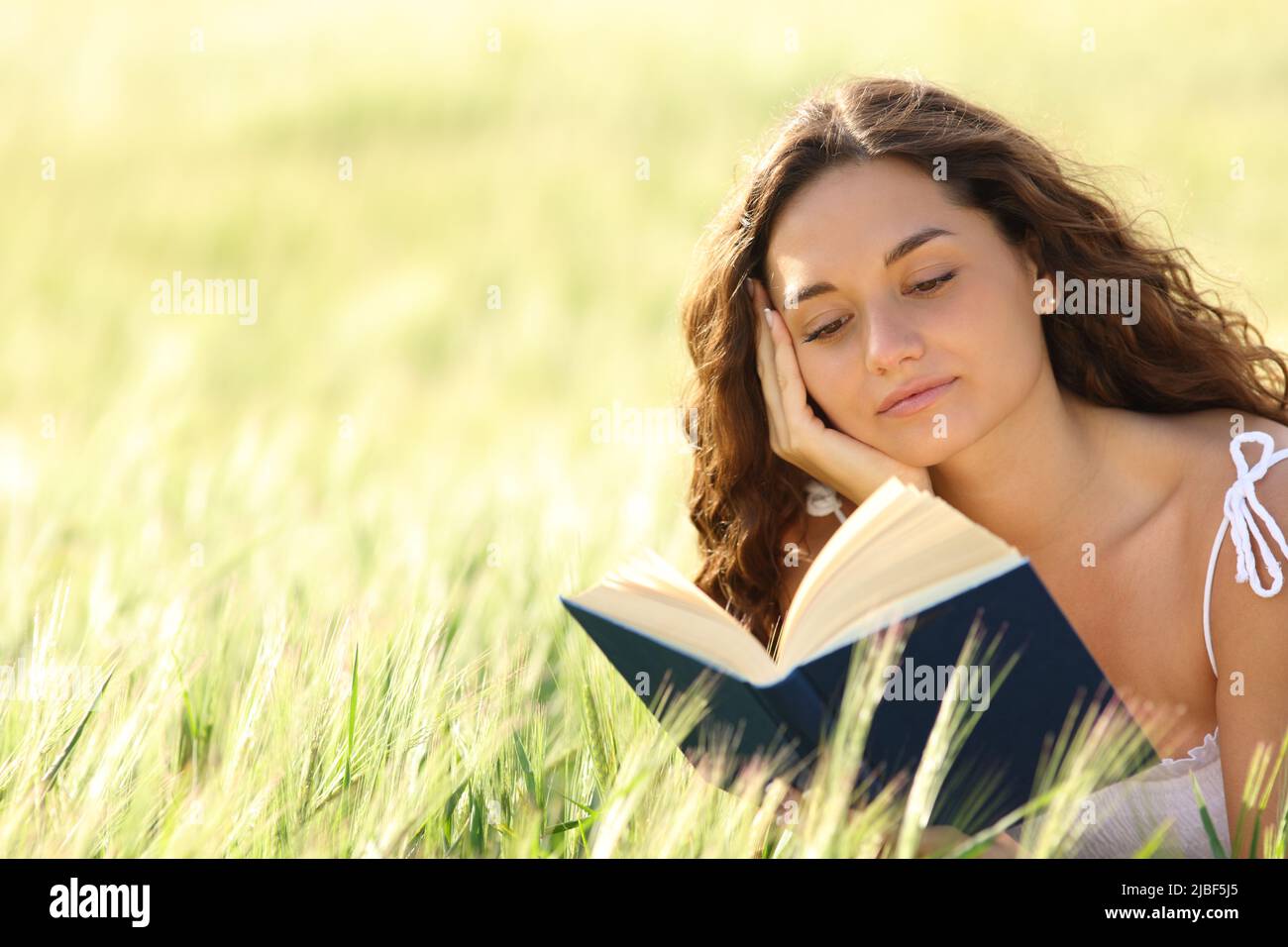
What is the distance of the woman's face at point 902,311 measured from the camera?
194 cm

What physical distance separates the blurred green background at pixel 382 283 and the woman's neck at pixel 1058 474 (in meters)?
0.65

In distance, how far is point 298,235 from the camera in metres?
10.5

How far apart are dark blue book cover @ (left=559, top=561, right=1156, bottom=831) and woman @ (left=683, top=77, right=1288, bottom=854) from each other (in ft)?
1.10

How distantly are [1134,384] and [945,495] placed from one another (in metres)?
0.37

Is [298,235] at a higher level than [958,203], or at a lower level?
higher

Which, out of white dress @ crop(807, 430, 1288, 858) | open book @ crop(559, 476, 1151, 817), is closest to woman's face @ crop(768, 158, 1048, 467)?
white dress @ crop(807, 430, 1288, 858)

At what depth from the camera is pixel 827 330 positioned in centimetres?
204

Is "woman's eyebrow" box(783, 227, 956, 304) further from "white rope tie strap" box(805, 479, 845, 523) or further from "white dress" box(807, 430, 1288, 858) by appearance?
"white dress" box(807, 430, 1288, 858)

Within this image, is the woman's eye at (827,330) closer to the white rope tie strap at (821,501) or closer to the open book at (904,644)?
the white rope tie strap at (821,501)

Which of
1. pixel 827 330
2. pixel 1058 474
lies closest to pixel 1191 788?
pixel 1058 474

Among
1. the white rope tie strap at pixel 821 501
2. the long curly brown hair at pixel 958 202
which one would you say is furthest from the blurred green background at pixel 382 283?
the white rope tie strap at pixel 821 501
